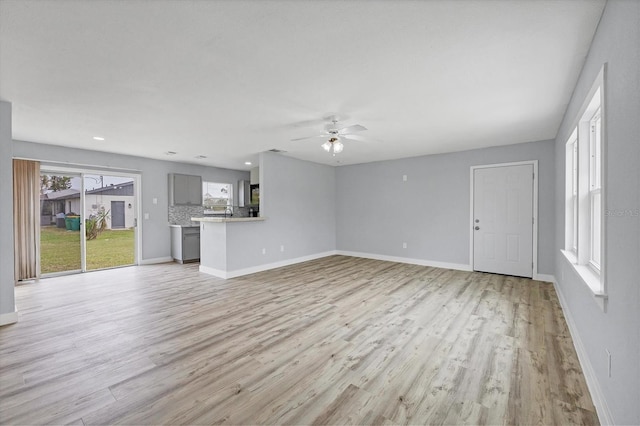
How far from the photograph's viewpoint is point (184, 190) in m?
7.00

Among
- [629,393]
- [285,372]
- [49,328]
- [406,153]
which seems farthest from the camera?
[406,153]

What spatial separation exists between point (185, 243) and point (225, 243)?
6.74ft

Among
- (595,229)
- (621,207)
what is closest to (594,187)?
(595,229)

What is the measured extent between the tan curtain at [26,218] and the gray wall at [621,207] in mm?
7412

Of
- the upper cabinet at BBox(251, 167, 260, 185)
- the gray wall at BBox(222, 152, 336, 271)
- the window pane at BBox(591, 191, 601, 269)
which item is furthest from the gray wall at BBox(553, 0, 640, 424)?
the upper cabinet at BBox(251, 167, 260, 185)

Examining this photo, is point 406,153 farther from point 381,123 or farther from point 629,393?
point 629,393

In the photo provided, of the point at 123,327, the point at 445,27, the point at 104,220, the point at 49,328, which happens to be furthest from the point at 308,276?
the point at 104,220

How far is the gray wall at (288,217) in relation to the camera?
17.8 ft

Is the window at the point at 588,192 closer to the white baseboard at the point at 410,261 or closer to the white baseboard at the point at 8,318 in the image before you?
the white baseboard at the point at 410,261

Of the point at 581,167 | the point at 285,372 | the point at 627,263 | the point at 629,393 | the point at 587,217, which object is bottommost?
the point at 285,372

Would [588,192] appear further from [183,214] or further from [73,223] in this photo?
[73,223]

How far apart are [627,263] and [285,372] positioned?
84.1 inches

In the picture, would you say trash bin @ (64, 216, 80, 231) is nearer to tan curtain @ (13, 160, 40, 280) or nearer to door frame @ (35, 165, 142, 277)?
door frame @ (35, 165, 142, 277)

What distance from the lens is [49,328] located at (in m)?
2.95
